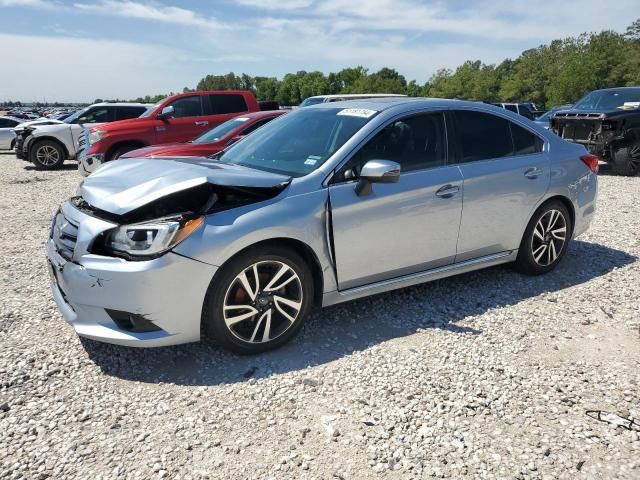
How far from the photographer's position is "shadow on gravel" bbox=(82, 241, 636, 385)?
319cm

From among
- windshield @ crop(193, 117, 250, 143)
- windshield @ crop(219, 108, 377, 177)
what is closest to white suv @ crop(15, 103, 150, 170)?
windshield @ crop(193, 117, 250, 143)

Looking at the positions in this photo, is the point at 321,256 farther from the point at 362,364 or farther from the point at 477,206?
the point at 477,206

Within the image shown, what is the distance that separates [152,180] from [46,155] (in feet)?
40.8

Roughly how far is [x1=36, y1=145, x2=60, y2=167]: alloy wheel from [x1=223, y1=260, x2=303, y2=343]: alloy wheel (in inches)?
504

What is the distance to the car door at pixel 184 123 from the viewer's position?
1088 centimetres

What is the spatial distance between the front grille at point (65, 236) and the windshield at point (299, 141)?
1325mm

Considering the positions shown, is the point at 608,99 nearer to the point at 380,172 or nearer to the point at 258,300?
the point at 380,172

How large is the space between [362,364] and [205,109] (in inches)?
374

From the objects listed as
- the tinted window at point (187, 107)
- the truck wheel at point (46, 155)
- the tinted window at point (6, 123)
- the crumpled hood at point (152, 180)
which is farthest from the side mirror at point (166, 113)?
the tinted window at point (6, 123)

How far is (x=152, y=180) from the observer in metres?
3.27

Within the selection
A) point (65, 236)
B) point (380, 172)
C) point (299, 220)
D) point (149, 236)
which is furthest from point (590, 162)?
point (65, 236)

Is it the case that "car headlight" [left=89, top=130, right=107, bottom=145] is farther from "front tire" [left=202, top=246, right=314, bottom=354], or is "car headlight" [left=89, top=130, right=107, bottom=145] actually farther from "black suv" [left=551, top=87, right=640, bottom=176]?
"black suv" [left=551, top=87, right=640, bottom=176]

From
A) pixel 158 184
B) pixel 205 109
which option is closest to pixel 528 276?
pixel 158 184

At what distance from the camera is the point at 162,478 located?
229 centimetres
